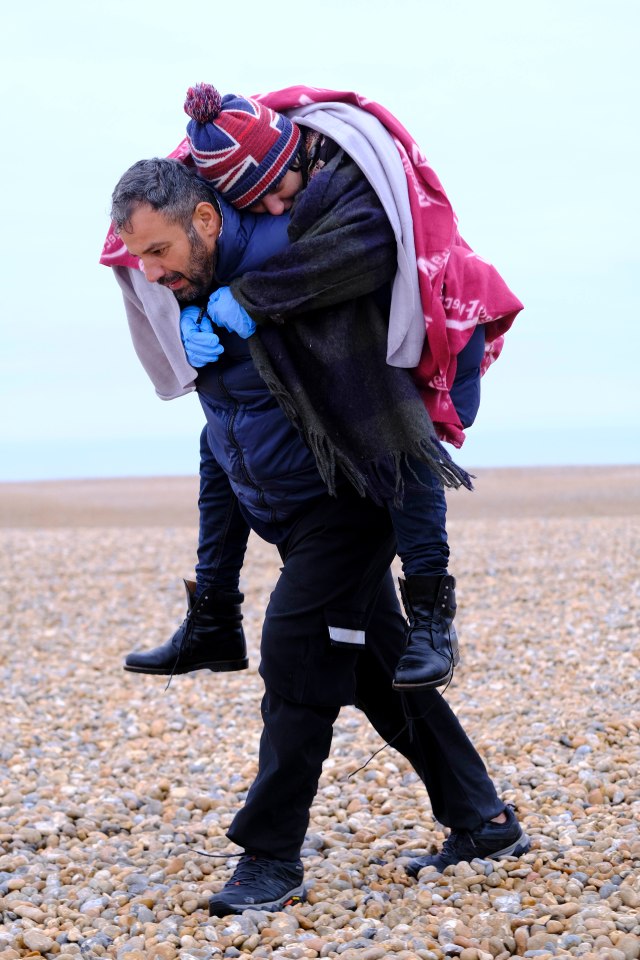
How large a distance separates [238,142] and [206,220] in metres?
0.23

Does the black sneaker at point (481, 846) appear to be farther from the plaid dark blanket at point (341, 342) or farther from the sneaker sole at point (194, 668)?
the plaid dark blanket at point (341, 342)

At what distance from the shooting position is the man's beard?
10.2ft

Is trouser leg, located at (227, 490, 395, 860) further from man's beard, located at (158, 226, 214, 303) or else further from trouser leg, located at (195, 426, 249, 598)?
man's beard, located at (158, 226, 214, 303)

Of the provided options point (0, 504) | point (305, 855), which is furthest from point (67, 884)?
point (0, 504)

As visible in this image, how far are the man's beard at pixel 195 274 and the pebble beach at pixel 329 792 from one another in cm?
184

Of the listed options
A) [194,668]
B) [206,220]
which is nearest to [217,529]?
[194,668]

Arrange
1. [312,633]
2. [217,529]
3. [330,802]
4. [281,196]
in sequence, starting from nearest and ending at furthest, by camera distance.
Answer: [281,196]
[312,633]
[217,529]
[330,802]

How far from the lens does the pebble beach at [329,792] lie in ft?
10.7

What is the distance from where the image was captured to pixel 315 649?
3.31 meters

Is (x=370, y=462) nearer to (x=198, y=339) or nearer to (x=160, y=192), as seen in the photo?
(x=198, y=339)

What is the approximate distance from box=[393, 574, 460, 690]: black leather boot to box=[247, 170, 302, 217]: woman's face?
1099 millimetres

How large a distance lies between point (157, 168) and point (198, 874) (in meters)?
2.37

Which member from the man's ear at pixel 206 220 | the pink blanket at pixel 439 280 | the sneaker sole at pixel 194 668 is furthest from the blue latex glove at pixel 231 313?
the sneaker sole at pixel 194 668

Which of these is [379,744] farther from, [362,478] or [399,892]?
[362,478]
